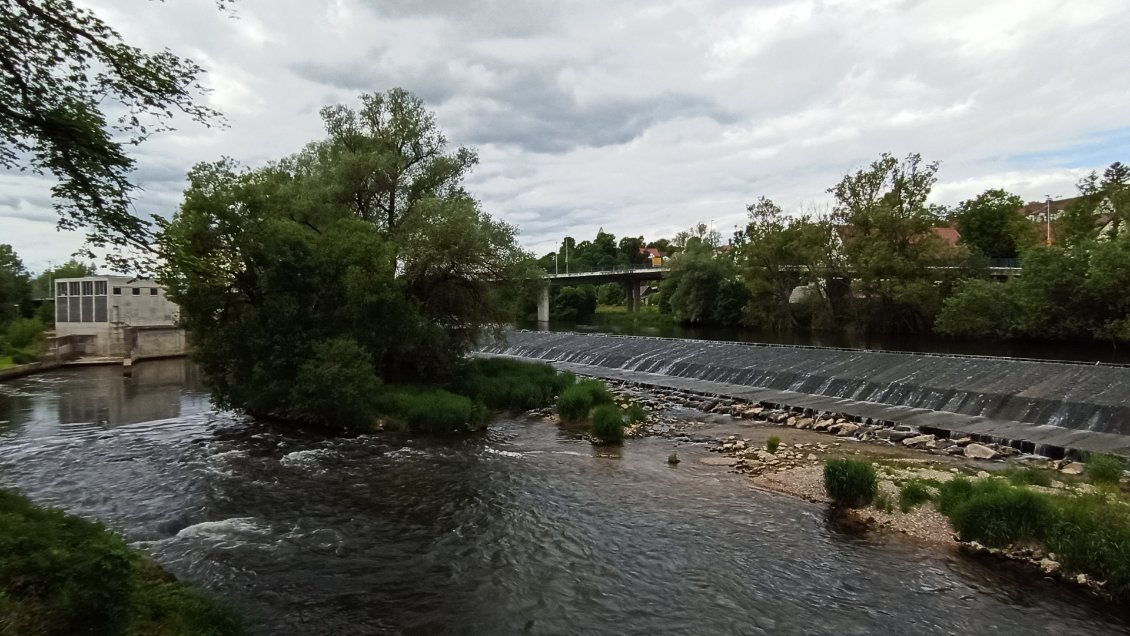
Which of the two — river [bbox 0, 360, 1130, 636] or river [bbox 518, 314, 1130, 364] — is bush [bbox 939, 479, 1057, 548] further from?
river [bbox 518, 314, 1130, 364]

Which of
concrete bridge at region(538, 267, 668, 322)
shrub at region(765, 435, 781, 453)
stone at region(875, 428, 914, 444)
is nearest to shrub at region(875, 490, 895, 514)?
shrub at region(765, 435, 781, 453)

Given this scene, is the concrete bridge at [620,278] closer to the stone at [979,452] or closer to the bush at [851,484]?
the stone at [979,452]

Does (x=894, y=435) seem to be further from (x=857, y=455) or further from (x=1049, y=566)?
(x=1049, y=566)

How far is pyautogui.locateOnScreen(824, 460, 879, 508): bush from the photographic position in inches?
460

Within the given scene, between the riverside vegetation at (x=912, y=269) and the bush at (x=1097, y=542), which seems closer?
the bush at (x=1097, y=542)

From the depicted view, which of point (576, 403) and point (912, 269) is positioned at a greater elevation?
point (912, 269)

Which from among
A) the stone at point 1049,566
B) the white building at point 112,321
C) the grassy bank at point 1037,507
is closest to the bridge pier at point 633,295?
the white building at point 112,321

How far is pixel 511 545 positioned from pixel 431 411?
955 centimetres

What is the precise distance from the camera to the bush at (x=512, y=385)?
23125 millimetres

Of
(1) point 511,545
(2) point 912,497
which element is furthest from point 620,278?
(1) point 511,545

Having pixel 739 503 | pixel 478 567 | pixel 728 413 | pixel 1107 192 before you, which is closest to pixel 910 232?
pixel 1107 192

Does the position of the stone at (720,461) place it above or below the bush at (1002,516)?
below

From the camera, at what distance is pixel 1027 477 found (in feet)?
41.0

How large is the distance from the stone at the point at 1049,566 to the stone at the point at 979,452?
644 centimetres
